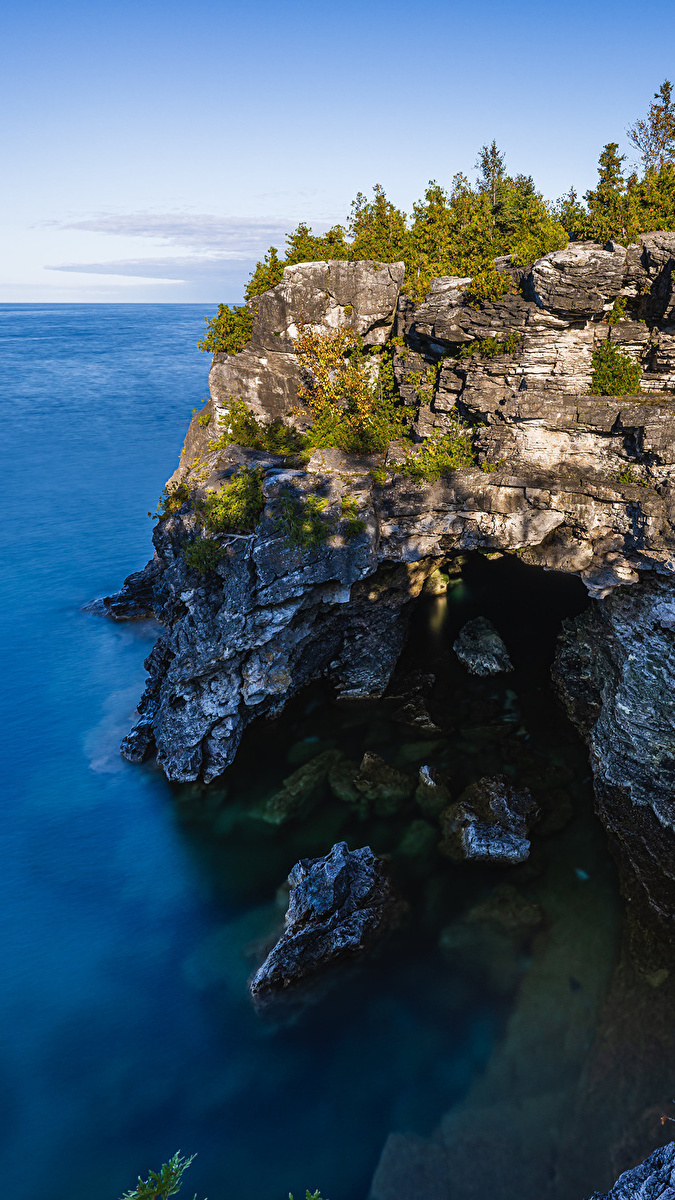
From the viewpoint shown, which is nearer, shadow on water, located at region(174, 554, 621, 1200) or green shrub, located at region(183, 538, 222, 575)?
shadow on water, located at region(174, 554, 621, 1200)

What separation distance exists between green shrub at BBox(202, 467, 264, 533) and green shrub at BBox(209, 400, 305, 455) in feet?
8.13

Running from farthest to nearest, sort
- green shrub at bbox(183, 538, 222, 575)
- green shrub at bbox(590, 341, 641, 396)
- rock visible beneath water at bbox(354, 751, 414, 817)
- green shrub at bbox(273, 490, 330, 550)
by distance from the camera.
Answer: rock visible beneath water at bbox(354, 751, 414, 817), green shrub at bbox(183, 538, 222, 575), green shrub at bbox(273, 490, 330, 550), green shrub at bbox(590, 341, 641, 396)

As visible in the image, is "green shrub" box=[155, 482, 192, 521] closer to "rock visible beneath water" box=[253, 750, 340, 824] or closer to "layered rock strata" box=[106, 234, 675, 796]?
"layered rock strata" box=[106, 234, 675, 796]

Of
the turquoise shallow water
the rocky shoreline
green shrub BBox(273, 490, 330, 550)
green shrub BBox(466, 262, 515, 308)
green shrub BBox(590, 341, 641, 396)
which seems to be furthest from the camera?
green shrub BBox(273, 490, 330, 550)

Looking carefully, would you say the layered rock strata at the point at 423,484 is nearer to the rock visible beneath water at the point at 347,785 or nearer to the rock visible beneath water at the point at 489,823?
the rock visible beneath water at the point at 347,785

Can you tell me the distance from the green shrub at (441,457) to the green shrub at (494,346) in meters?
2.58

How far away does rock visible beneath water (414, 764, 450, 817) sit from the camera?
22.6 meters

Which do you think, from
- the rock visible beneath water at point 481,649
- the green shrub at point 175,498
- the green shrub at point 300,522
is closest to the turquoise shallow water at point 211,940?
the rock visible beneath water at point 481,649

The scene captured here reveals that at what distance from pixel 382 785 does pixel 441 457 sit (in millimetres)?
13035

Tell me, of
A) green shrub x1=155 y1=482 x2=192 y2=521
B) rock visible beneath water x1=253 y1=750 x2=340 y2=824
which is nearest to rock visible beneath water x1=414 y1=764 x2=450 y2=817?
rock visible beneath water x1=253 y1=750 x2=340 y2=824

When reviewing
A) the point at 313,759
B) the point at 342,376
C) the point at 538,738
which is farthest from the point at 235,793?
the point at 342,376

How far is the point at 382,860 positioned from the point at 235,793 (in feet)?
22.5

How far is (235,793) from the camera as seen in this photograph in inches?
951

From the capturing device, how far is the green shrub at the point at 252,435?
23734mm
